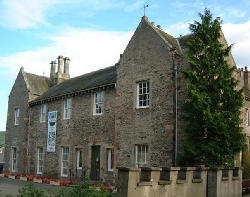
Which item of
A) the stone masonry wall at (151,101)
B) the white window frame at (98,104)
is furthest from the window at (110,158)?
the white window frame at (98,104)

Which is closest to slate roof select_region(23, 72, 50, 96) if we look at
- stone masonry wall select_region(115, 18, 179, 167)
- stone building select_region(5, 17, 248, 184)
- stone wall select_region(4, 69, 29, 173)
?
stone building select_region(5, 17, 248, 184)

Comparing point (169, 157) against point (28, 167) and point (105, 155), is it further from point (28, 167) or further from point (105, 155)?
point (28, 167)

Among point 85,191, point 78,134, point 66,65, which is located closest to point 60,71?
point 66,65

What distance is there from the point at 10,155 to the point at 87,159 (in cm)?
1226

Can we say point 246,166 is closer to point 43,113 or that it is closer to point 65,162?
point 65,162

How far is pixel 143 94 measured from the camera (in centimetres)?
1995

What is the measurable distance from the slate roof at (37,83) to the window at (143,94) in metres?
14.5

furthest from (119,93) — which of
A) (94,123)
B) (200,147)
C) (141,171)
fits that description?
(141,171)

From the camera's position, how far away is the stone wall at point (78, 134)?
2217 centimetres

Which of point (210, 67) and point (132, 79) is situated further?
point (132, 79)

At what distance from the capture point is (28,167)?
29.8 meters

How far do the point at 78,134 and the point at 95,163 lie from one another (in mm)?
2726

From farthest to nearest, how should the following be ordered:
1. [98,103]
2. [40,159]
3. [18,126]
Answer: [18,126]
[40,159]
[98,103]

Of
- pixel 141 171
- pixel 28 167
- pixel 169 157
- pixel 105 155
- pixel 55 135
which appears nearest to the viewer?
pixel 141 171
